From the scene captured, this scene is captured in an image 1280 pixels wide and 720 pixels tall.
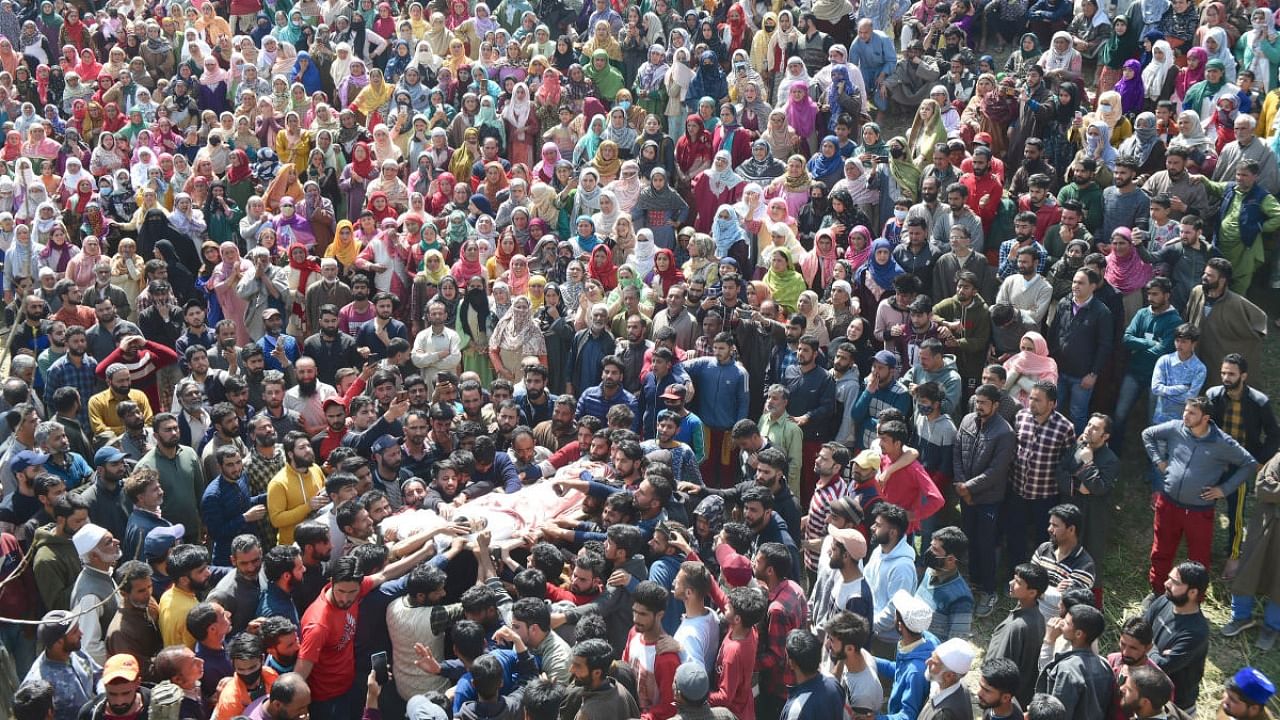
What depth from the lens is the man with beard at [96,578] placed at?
7.56 metres

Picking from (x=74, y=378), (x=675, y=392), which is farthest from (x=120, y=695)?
(x=74, y=378)

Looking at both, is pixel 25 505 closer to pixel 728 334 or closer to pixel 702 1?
pixel 728 334

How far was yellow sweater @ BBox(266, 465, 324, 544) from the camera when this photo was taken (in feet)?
28.5

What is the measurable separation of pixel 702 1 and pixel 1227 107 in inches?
275

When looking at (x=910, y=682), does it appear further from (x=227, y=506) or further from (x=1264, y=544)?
(x=227, y=506)

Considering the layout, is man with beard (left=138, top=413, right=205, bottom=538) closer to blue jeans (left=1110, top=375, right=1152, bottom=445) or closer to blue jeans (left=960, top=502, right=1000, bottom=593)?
blue jeans (left=960, top=502, right=1000, bottom=593)

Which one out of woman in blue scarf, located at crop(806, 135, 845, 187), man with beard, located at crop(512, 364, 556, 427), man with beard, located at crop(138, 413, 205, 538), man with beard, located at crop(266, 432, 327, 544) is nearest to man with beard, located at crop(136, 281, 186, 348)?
man with beard, located at crop(138, 413, 205, 538)

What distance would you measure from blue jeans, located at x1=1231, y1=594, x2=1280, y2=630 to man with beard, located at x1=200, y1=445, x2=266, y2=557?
6.36 metres

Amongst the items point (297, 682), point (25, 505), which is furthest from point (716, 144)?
point (297, 682)

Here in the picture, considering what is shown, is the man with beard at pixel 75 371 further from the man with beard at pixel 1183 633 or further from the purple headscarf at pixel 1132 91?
the purple headscarf at pixel 1132 91

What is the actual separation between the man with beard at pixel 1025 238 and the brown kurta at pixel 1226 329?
121 cm

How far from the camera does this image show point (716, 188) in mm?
13148

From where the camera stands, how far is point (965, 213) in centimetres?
1127

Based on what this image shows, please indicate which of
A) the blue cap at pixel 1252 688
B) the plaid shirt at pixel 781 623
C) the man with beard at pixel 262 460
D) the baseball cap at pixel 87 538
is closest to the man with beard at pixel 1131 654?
the blue cap at pixel 1252 688
